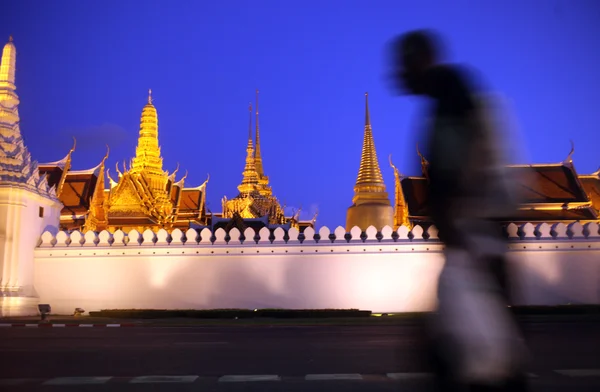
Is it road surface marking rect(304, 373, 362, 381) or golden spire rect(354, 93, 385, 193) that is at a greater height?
golden spire rect(354, 93, 385, 193)

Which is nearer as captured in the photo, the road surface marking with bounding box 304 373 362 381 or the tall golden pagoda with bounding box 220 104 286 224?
the road surface marking with bounding box 304 373 362 381

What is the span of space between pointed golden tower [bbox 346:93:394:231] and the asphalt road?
1024 inches

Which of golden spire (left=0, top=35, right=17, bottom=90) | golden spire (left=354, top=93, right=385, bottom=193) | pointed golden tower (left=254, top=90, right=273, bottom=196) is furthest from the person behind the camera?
pointed golden tower (left=254, top=90, right=273, bottom=196)

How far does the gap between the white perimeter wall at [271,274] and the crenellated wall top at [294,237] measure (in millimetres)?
95

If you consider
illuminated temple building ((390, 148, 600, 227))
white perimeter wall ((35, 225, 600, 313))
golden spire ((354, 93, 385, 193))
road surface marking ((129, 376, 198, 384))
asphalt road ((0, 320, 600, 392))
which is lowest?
asphalt road ((0, 320, 600, 392))

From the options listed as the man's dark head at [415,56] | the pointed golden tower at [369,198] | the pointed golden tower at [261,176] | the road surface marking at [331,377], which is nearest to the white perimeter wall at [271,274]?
the road surface marking at [331,377]

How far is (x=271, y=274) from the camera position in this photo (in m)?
15.5

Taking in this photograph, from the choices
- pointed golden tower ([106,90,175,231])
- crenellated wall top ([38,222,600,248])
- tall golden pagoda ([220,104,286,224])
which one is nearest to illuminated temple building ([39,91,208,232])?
pointed golden tower ([106,90,175,231])

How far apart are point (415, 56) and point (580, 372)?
396 centimetres

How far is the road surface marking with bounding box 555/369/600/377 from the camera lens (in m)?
4.91

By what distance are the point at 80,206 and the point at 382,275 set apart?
16169 millimetres

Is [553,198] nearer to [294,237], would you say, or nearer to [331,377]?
[294,237]

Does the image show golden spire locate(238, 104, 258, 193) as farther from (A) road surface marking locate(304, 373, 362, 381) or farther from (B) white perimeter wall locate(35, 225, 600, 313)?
(A) road surface marking locate(304, 373, 362, 381)

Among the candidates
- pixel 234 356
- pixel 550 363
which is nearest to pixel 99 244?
pixel 234 356
